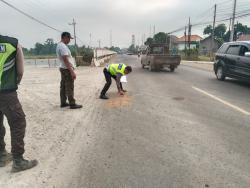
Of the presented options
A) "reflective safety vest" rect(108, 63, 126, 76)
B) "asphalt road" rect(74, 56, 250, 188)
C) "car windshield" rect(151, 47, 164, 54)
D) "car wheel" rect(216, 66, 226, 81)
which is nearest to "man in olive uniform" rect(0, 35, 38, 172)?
"asphalt road" rect(74, 56, 250, 188)

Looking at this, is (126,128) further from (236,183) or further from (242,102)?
(242,102)

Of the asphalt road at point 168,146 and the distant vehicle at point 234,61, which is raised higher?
the distant vehicle at point 234,61

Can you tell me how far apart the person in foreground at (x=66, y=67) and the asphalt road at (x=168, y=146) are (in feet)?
3.11

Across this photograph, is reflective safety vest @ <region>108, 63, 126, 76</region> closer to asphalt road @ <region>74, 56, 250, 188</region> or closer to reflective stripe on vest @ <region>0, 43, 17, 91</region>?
asphalt road @ <region>74, 56, 250, 188</region>

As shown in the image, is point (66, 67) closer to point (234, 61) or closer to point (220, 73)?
point (234, 61)

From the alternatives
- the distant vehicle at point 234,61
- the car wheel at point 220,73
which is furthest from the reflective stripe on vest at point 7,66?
the car wheel at point 220,73

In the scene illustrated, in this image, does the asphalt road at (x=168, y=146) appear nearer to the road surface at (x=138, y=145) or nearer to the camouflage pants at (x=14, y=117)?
the road surface at (x=138, y=145)

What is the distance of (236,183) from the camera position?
356cm

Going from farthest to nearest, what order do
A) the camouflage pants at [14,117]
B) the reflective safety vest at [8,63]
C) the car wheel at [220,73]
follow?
1. the car wheel at [220,73]
2. the camouflage pants at [14,117]
3. the reflective safety vest at [8,63]

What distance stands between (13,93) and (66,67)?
3.57m

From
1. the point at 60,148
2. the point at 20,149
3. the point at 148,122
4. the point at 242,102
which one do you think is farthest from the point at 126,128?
the point at 242,102

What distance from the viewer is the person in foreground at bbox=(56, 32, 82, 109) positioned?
7180 mm

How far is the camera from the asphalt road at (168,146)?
12.1 ft

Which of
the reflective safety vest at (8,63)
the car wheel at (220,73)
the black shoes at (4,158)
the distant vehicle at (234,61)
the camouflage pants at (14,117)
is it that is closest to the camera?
the reflective safety vest at (8,63)
